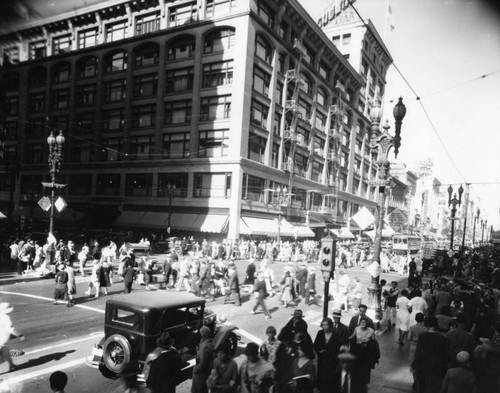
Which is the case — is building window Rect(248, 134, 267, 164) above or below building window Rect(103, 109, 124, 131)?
below

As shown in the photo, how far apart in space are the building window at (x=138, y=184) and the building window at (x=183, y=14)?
58.1 feet

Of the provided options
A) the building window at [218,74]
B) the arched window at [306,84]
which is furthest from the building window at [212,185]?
the arched window at [306,84]

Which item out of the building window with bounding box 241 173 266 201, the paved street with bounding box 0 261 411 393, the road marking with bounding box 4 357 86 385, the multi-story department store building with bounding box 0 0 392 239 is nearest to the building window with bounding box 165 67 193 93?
the multi-story department store building with bounding box 0 0 392 239

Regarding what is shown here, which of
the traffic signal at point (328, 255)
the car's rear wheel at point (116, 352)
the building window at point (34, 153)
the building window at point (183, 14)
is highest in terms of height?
the building window at point (183, 14)

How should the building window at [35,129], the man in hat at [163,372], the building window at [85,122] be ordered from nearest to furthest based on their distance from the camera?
the man in hat at [163,372] < the building window at [85,122] < the building window at [35,129]

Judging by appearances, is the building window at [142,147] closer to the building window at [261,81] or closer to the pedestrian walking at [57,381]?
the building window at [261,81]

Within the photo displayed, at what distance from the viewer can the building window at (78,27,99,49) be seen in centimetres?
4741

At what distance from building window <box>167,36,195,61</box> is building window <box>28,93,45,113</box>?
899 inches

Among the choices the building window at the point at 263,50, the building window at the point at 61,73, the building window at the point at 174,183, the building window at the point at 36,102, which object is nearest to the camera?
the building window at the point at 263,50

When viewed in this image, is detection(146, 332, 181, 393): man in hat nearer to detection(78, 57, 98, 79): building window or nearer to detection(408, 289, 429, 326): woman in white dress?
detection(408, 289, 429, 326): woman in white dress

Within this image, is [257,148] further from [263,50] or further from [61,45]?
[61,45]

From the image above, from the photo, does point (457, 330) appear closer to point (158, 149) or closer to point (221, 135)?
point (221, 135)

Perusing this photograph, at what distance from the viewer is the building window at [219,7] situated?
3862 cm

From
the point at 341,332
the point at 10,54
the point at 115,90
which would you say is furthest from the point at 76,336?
the point at 115,90
